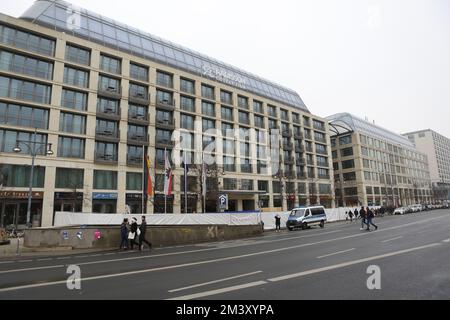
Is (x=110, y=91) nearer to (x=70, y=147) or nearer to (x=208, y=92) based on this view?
(x=70, y=147)

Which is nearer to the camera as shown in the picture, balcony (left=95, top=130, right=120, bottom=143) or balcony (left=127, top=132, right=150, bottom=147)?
balcony (left=95, top=130, right=120, bottom=143)

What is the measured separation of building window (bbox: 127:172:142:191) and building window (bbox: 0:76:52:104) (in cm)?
1302

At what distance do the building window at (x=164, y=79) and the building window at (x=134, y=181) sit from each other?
14313 millimetres

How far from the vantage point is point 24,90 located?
33.9 metres

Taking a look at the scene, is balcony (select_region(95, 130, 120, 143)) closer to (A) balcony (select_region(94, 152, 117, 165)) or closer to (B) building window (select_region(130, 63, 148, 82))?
(A) balcony (select_region(94, 152, 117, 165))

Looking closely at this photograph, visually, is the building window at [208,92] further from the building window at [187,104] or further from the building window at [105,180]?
the building window at [105,180]

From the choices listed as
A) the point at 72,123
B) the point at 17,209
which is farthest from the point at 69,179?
the point at 72,123

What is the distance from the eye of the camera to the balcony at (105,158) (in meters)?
37.8

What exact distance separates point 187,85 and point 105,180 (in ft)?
67.0

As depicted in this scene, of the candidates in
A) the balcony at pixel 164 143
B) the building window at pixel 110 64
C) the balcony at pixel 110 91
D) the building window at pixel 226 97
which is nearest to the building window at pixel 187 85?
the building window at pixel 226 97

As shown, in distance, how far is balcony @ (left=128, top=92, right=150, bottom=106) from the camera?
41656 mm

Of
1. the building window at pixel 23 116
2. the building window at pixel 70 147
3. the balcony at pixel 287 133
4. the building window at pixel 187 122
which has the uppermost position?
the balcony at pixel 287 133

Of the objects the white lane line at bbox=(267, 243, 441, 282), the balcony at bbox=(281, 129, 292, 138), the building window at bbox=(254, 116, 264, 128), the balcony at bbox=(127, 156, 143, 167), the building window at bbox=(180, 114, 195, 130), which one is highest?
the building window at bbox=(254, 116, 264, 128)

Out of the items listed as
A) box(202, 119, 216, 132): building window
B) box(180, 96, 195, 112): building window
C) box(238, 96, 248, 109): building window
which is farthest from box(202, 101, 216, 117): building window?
box(238, 96, 248, 109): building window
